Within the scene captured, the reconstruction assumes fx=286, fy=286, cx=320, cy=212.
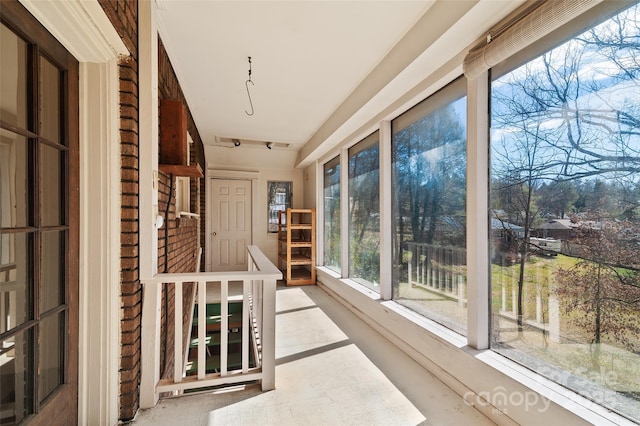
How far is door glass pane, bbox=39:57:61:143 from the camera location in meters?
1.18

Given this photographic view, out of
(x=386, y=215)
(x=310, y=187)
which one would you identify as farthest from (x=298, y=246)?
(x=386, y=215)

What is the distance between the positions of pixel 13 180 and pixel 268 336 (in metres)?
1.48

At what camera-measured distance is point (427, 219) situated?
240 centimetres

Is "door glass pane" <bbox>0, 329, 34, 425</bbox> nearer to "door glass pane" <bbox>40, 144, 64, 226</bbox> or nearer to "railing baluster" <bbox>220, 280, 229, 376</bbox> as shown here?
"door glass pane" <bbox>40, 144, 64, 226</bbox>

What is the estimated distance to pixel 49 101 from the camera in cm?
123

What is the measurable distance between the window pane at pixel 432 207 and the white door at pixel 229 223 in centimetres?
363

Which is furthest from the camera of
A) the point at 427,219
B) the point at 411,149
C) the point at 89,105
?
the point at 411,149

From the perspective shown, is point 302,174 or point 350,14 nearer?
point 350,14

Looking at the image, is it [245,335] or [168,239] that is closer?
[245,335]

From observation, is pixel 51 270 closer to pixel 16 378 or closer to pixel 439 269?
pixel 16 378

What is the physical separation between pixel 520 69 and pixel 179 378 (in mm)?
2724

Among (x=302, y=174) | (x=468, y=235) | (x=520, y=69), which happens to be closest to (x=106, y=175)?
(x=468, y=235)

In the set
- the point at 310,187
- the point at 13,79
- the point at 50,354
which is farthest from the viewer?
the point at 310,187

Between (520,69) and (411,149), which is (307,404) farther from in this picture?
(520,69)
